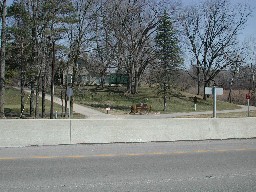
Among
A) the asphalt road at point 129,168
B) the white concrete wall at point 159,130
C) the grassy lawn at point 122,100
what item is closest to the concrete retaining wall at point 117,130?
the white concrete wall at point 159,130

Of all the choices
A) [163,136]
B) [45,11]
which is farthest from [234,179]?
[45,11]

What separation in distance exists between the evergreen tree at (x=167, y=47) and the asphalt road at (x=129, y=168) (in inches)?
A: 1586

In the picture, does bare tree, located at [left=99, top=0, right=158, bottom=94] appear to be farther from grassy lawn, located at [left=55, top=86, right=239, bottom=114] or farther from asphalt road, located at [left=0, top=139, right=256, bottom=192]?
asphalt road, located at [left=0, top=139, right=256, bottom=192]

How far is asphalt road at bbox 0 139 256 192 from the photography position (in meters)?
6.27

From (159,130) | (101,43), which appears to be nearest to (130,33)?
(101,43)

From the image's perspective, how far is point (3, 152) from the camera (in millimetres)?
9508

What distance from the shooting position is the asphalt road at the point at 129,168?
6.27 m

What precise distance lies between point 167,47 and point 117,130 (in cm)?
4494

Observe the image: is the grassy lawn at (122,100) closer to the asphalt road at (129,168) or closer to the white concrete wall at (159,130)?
the white concrete wall at (159,130)

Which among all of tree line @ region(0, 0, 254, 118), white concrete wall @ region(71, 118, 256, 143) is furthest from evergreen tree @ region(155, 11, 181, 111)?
white concrete wall @ region(71, 118, 256, 143)

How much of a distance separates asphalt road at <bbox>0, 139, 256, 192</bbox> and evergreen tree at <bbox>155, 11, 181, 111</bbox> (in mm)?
40273

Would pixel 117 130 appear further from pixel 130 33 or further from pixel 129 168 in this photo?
pixel 130 33

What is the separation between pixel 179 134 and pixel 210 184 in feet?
18.9

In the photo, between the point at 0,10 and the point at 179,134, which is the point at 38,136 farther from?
the point at 0,10
